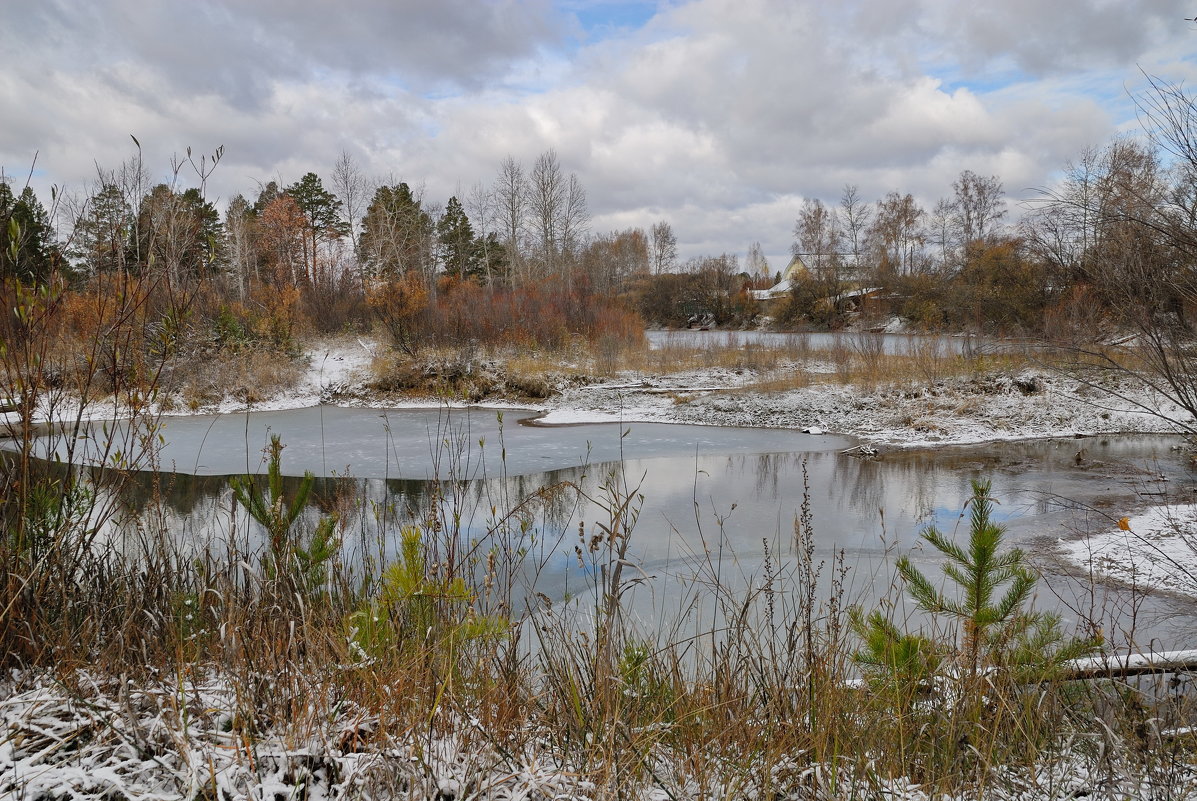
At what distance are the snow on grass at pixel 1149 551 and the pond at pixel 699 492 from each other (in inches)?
7.3

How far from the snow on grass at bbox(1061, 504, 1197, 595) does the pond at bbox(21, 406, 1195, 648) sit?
0.19 meters

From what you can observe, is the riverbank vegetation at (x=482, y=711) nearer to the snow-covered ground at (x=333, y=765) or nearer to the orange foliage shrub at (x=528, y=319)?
the snow-covered ground at (x=333, y=765)

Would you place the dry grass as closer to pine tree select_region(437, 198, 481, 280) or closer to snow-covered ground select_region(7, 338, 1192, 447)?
snow-covered ground select_region(7, 338, 1192, 447)

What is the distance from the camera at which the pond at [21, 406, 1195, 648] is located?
4.95 m

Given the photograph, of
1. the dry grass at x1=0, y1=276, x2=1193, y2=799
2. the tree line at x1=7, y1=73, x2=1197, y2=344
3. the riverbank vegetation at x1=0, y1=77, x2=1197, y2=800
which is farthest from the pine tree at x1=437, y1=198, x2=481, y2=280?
the dry grass at x1=0, y1=276, x2=1193, y2=799

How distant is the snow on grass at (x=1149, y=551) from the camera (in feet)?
17.3

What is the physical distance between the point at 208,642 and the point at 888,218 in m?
55.1

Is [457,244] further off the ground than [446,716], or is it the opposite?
[457,244]

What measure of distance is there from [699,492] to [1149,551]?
4.28 metres

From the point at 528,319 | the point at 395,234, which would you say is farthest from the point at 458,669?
the point at 395,234

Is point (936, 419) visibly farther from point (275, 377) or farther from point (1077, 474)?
point (275, 377)

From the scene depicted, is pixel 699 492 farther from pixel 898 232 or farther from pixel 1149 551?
pixel 898 232

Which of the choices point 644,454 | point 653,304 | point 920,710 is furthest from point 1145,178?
point 653,304

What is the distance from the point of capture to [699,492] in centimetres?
842
